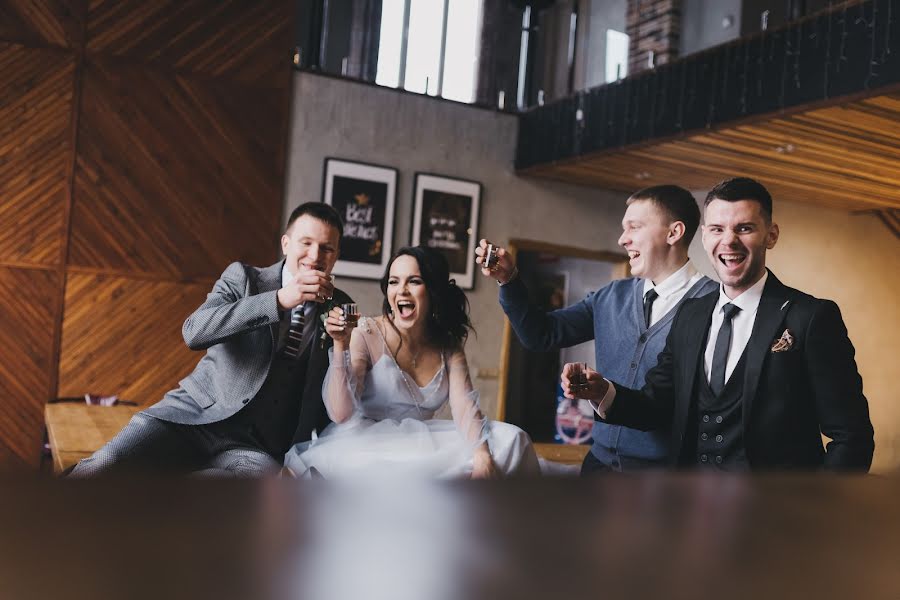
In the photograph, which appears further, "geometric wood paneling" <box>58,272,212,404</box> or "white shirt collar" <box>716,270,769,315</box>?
"geometric wood paneling" <box>58,272,212,404</box>

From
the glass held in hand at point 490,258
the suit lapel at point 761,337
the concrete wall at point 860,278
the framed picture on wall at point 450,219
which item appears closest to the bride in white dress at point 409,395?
the glass held in hand at point 490,258

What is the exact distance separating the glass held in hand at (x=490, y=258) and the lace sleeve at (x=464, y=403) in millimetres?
509

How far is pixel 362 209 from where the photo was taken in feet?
23.5

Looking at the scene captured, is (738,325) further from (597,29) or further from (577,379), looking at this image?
(597,29)

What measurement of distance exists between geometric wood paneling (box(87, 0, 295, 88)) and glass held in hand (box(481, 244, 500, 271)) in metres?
4.67

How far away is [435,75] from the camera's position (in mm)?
7875

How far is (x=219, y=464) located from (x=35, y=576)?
2.84 meters

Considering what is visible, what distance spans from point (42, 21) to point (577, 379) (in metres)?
5.52

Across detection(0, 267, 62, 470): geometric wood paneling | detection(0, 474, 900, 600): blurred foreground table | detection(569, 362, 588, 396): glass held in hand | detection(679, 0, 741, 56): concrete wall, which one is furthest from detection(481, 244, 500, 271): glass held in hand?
detection(679, 0, 741, 56): concrete wall

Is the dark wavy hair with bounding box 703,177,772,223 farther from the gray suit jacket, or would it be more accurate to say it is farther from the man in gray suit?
the gray suit jacket

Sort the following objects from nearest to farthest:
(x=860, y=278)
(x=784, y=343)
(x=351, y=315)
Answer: (x=784, y=343)
(x=351, y=315)
(x=860, y=278)

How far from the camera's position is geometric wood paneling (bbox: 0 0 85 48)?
6035 millimetres

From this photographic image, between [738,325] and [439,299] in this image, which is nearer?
[738,325]

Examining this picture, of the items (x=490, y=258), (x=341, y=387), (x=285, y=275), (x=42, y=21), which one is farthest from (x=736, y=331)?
(x=42, y=21)
